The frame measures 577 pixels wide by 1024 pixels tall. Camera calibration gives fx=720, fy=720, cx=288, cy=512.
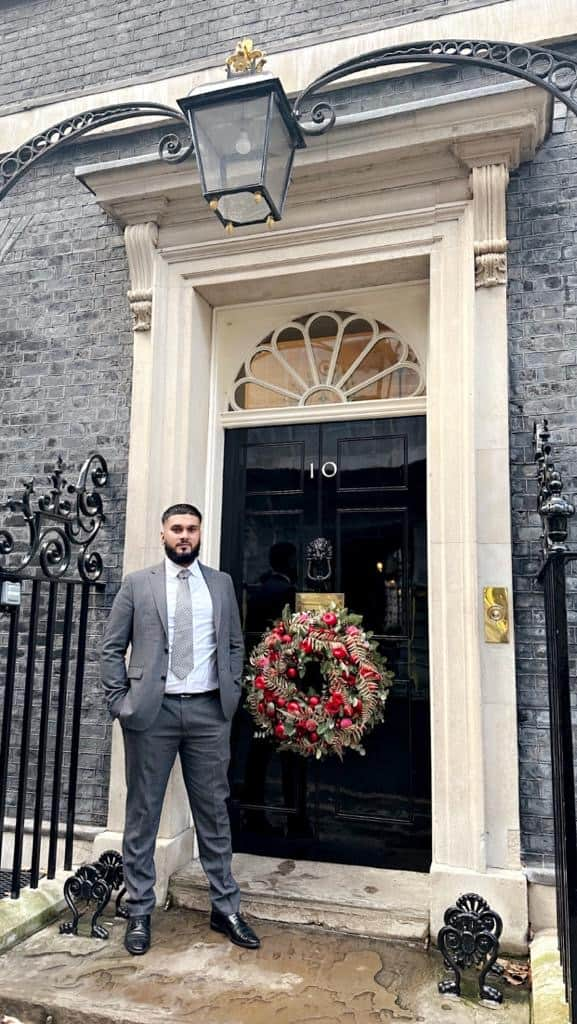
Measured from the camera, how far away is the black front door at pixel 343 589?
3979 mm

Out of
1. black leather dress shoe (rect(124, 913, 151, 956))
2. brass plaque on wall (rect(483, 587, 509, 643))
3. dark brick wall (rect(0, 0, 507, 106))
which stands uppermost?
dark brick wall (rect(0, 0, 507, 106))

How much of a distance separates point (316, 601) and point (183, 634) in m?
0.98

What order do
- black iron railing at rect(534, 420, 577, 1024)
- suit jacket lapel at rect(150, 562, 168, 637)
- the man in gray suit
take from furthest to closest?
suit jacket lapel at rect(150, 562, 168, 637) < the man in gray suit < black iron railing at rect(534, 420, 577, 1024)

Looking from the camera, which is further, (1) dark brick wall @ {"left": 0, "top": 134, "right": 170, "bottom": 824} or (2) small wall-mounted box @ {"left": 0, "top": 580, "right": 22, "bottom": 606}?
(1) dark brick wall @ {"left": 0, "top": 134, "right": 170, "bottom": 824}

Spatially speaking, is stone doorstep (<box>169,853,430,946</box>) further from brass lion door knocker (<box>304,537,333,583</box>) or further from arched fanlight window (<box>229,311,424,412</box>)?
arched fanlight window (<box>229,311,424,412</box>)

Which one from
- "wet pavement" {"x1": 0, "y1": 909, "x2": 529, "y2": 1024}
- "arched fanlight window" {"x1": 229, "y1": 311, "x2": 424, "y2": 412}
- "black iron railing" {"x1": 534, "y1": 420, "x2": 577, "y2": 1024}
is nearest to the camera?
"black iron railing" {"x1": 534, "y1": 420, "x2": 577, "y2": 1024}

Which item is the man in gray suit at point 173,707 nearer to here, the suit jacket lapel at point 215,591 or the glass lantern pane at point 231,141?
the suit jacket lapel at point 215,591

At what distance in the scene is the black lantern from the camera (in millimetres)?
2854

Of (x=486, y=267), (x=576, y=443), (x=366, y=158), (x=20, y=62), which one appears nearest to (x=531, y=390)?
(x=576, y=443)

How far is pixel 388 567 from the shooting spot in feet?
13.6

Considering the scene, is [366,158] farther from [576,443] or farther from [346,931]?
[346,931]

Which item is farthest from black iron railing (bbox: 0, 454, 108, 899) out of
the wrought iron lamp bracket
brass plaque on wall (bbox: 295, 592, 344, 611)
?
the wrought iron lamp bracket

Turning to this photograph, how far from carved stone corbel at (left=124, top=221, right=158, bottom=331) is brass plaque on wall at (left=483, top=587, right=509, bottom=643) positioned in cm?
252

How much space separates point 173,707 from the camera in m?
3.39
